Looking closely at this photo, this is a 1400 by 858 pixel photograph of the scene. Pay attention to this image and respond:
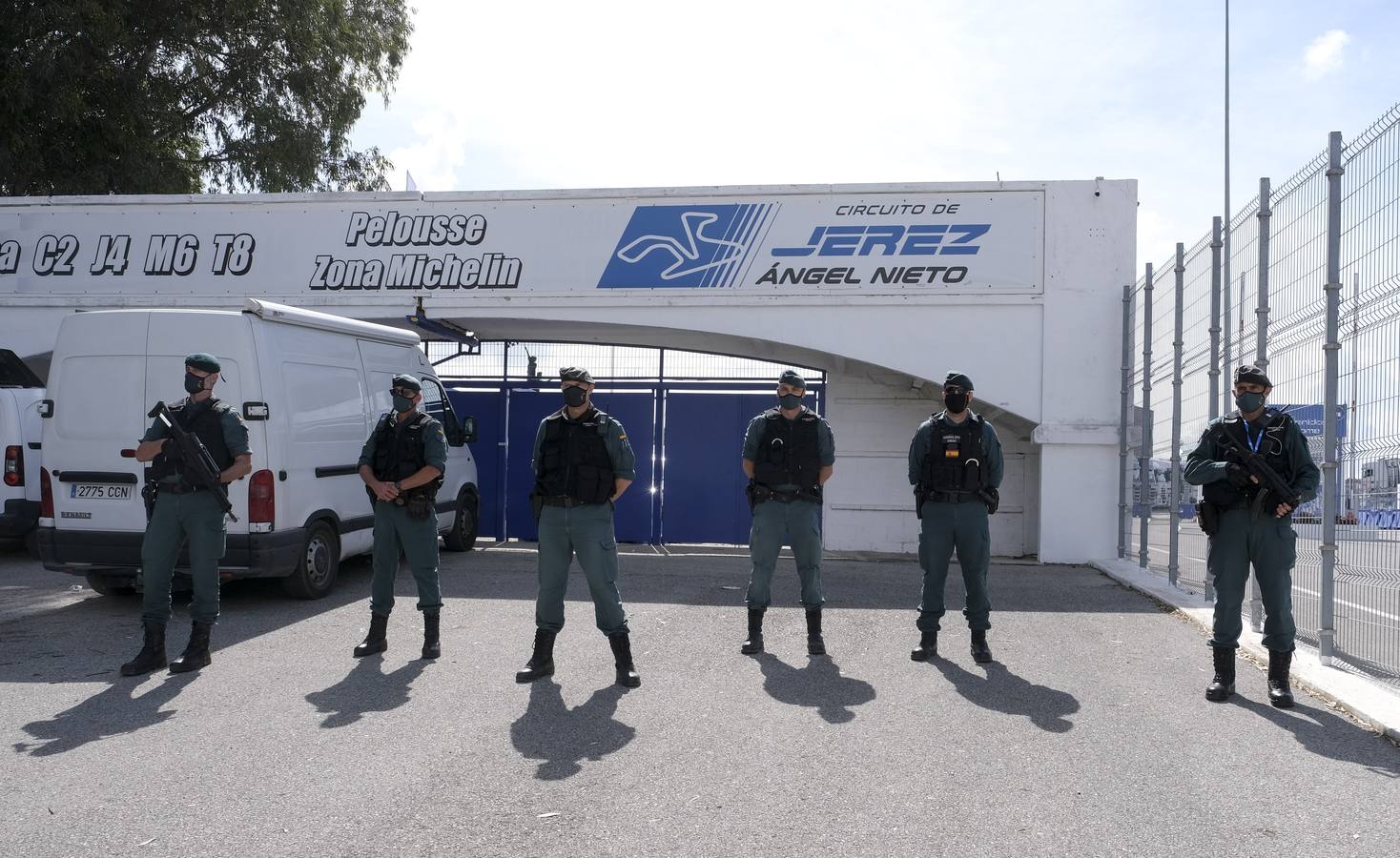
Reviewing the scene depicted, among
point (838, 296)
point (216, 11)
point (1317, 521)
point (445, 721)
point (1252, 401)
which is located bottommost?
point (445, 721)

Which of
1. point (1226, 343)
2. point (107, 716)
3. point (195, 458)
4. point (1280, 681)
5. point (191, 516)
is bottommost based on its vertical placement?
point (107, 716)

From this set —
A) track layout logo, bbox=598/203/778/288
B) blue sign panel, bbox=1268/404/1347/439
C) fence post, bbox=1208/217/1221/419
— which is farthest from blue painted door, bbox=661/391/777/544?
blue sign panel, bbox=1268/404/1347/439

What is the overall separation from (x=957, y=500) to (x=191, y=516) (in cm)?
461

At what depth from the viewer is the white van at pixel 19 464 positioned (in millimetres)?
10508

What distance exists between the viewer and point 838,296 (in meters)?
12.4

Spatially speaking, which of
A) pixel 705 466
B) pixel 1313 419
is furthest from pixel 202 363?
pixel 705 466

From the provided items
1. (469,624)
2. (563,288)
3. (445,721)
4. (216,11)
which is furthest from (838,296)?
(216,11)

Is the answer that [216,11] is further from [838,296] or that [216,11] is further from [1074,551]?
[1074,551]

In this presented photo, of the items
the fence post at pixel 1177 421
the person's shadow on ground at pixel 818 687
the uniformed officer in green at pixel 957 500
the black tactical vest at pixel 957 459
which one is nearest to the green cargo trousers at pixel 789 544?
the person's shadow on ground at pixel 818 687

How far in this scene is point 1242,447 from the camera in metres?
5.81

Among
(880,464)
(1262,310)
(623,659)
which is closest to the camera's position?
(623,659)

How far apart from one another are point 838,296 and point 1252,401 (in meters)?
6.77

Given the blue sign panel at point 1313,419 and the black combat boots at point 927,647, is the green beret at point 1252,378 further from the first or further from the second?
the black combat boots at point 927,647

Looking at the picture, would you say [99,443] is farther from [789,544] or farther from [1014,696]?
[1014,696]
